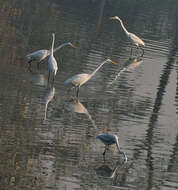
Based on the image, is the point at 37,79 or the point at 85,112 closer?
the point at 85,112

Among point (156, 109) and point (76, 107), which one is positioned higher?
point (76, 107)

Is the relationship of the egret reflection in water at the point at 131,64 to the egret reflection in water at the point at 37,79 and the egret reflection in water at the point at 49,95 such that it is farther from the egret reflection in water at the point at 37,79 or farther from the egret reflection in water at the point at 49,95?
the egret reflection in water at the point at 49,95

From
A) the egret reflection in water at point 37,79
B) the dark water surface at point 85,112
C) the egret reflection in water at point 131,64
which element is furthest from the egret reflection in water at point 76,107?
the egret reflection in water at point 131,64

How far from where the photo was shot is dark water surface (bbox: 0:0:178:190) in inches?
538

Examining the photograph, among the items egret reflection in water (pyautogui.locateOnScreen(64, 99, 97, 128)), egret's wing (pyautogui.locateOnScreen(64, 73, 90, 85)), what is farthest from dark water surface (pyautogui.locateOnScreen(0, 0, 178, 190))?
egret's wing (pyautogui.locateOnScreen(64, 73, 90, 85))

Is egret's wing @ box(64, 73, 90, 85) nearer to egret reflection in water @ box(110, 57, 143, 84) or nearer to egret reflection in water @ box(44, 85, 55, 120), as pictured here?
egret reflection in water @ box(44, 85, 55, 120)

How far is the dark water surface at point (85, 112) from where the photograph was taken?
1366 cm

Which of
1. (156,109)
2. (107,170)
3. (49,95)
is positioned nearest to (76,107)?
(49,95)

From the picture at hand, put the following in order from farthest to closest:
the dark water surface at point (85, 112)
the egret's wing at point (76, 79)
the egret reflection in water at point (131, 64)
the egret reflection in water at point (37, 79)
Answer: the egret reflection in water at point (131, 64)
the egret reflection in water at point (37, 79)
the egret's wing at point (76, 79)
the dark water surface at point (85, 112)

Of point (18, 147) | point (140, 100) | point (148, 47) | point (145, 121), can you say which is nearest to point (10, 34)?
point (148, 47)

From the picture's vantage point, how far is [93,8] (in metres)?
47.8

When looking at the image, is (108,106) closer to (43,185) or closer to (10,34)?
(43,185)

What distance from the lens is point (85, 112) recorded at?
1862 centimetres

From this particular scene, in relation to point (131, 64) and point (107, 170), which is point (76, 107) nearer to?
point (107, 170)
